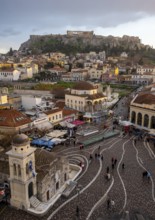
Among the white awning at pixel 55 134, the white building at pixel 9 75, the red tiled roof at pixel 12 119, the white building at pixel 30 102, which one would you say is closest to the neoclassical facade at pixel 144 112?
the white awning at pixel 55 134

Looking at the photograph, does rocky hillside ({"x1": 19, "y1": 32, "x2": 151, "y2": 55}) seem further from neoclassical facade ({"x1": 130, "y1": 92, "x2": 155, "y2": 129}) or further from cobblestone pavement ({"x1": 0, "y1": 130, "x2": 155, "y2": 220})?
cobblestone pavement ({"x1": 0, "y1": 130, "x2": 155, "y2": 220})

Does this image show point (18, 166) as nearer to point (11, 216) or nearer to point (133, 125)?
point (11, 216)

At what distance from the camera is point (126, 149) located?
28391 millimetres

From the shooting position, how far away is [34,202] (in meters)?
17.5

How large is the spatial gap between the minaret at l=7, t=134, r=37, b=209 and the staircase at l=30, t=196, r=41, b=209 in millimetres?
254

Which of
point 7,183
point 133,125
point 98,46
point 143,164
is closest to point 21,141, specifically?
point 7,183

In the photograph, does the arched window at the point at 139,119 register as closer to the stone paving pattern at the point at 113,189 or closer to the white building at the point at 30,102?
the stone paving pattern at the point at 113,189

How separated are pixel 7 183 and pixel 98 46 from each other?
6142 inches

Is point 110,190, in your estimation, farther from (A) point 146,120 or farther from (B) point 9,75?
(B) point 9,75

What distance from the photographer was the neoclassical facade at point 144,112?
35719 mm

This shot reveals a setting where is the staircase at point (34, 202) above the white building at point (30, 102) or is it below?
below

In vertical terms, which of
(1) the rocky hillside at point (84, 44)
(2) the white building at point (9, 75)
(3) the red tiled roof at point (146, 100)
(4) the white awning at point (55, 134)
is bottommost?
(4) the white awning at point (55, 134)

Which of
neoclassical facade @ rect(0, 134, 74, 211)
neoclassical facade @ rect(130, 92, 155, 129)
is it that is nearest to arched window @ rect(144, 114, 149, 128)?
neoclassical facade @ rect(130, 92, 155, 129)

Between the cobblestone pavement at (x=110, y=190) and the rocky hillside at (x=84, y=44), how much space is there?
13242 centimetres
